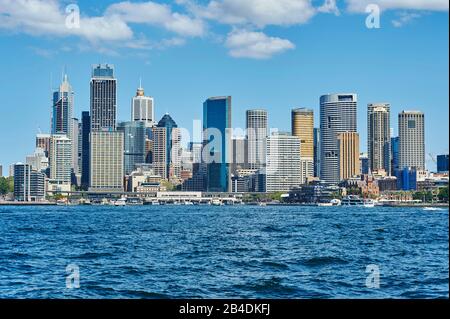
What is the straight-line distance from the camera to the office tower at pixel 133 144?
109 metres

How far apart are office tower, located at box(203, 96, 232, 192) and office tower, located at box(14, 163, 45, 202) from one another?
25.1 metres

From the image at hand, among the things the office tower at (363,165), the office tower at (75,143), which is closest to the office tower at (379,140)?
the office tower at (363,165)

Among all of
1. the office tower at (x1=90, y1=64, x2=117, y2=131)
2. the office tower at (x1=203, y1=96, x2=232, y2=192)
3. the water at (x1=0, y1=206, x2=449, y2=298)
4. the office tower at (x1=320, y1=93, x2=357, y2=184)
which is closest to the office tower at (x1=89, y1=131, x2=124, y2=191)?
the office tower at (x1=90, y1=64, x2=117, y2=131)

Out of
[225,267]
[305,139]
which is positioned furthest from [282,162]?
A: [225,267]

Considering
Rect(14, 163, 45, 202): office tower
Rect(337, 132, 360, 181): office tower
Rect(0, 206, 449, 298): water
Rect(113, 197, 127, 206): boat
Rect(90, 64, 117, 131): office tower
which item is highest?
Rect(90, 64, 117, 131): office tower

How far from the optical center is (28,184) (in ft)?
358

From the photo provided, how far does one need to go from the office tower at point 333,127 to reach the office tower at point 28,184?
4117 cm

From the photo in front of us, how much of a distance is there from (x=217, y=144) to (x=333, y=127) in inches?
759

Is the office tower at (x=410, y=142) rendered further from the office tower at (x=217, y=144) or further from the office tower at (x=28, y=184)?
the office tower at (x=28, y=184)

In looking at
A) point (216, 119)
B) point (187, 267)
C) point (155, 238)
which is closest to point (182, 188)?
point (216, 119)

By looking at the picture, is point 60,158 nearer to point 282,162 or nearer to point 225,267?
point 282,162

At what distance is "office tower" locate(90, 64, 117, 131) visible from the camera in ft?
237

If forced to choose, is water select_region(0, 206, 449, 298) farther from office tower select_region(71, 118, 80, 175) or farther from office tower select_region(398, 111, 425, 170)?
office tower select_region(71, 118, 80, 175)

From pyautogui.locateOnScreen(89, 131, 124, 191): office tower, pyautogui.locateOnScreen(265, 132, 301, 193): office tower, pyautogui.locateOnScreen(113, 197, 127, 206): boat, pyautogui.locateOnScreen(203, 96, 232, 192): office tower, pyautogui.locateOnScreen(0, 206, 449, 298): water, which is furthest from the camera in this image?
pyautogui.locateOnScreen(113, 197, 127, 206): boat
